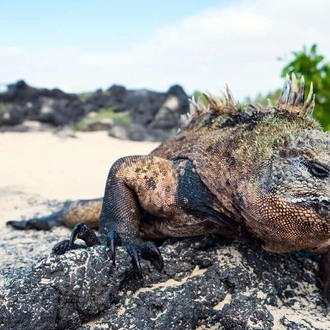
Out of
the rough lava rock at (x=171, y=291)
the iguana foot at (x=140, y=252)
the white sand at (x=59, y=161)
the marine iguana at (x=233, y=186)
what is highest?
the marine iguana at (x=233, y=186)

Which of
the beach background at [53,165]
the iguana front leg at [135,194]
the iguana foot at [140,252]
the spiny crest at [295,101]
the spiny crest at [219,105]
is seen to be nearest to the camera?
the iguana foot at [140,252]

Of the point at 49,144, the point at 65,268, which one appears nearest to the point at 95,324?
the point at 65,268

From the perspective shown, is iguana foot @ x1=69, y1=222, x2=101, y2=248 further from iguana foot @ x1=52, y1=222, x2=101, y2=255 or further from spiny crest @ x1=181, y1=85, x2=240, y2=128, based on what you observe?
spiny crest @ x1=181, y1=85, x2=240, y2=128

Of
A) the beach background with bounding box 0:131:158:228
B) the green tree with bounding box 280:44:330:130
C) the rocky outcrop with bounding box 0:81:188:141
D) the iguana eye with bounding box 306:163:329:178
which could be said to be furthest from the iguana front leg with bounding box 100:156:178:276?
the rocky outcrop with bounding box 0:81:188:141

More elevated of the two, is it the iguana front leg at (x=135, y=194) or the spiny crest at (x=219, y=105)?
the spiny crest at (x=219, y=105)

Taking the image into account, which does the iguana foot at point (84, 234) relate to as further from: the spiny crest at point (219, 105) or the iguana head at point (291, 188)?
Result: the spiny crest at point (219, 105)

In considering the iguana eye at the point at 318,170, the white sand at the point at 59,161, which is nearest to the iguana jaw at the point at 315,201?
the iguana eye at the point at 318,170

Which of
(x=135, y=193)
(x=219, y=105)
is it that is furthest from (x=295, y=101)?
(x=135, y=193)
